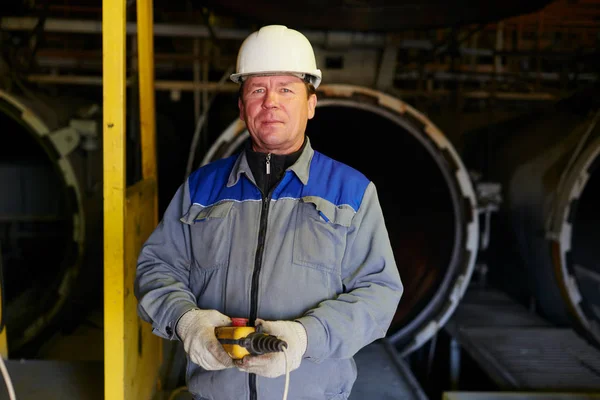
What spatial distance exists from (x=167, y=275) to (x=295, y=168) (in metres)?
0.40

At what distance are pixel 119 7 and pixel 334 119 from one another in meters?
1.93

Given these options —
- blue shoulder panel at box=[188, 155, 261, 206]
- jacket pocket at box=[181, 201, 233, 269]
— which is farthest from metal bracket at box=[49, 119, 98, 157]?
jacket pocket at box=[181, 201, 233, 269]

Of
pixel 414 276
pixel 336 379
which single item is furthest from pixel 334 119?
pixel 336 379

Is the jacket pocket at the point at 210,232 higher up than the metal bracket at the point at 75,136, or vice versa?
the metal bracket at the point at 75,136

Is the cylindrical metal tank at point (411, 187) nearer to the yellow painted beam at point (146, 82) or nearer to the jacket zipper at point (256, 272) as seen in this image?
the yellow painted beam at point (146, 82)

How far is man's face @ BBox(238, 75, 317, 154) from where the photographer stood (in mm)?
1399

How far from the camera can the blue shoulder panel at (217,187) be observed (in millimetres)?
1439

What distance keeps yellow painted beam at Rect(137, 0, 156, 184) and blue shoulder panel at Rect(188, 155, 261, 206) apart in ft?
2.28

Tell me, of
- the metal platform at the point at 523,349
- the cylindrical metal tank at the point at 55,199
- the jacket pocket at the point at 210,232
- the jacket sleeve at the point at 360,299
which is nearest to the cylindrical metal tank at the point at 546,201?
the metal platform at the point at 523,349

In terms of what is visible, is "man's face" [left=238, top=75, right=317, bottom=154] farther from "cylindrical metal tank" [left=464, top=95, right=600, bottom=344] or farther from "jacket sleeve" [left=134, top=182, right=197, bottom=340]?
"cylindrical metal tank" [left=464, top=95, right=600, bottom=344]

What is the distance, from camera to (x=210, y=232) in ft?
4.70

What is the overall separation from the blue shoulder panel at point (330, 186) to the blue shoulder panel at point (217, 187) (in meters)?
0.08

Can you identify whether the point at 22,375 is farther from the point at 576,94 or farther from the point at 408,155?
the point at 576,94

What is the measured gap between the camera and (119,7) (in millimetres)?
1604
